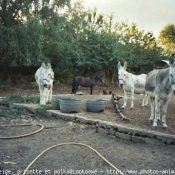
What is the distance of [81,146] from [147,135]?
1.50m

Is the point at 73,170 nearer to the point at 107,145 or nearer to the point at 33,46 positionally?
the point at 107,145

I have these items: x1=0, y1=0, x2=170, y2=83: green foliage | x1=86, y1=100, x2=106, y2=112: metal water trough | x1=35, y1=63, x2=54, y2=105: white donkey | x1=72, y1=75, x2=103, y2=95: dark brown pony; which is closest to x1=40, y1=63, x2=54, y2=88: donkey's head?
x1=35, y1=63, x2=54, y2=105: white donkey

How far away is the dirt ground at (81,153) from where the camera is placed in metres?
3.46

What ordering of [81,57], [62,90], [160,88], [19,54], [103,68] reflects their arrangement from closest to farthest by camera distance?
[160,88]
[19,54]
[62,90]
[81,57]
[103,68]

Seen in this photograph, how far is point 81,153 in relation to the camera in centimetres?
411

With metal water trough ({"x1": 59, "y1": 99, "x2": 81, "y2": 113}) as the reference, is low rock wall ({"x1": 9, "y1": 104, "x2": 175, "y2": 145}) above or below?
below

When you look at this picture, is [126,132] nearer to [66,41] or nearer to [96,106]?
[96,106]

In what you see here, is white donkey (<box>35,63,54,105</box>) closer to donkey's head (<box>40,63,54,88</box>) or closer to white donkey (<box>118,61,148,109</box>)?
donkey's head (<box>40,63,54,88</box>)

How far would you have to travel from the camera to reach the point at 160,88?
16.7ft

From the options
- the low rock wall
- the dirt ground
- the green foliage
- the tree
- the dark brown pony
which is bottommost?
the dirt ground

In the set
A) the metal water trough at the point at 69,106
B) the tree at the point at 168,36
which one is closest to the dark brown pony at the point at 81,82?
the metal water trough at the point at 69,106

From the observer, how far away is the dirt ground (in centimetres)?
346

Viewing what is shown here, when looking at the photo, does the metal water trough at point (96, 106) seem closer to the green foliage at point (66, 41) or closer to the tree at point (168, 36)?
the green foliage at point (66, 41)

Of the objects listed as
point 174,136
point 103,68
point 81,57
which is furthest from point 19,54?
point 174,136
